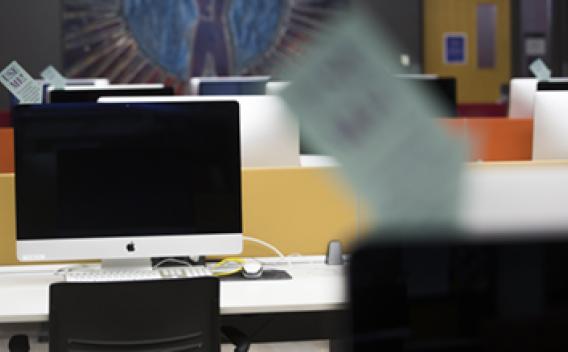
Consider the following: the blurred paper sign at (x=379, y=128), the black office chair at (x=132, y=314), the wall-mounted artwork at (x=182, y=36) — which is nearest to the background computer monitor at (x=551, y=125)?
the black office chair at (x=132, y=314)

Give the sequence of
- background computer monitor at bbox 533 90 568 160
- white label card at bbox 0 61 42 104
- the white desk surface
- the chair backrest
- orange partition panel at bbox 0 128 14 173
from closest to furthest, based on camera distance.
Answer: the chair backrest, the white desk surface, white label card at bbox 0 61 42 104, background computer monitor at bbox 533 90 568 160, orange partition panel at bbox 0 128 14 173

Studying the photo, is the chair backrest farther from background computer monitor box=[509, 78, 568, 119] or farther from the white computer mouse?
background computer monitor box=[509, 78, 568, 119]

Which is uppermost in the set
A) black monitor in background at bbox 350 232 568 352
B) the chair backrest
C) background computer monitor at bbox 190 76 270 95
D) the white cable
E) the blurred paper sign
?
background computer monitor at bbox 190 76 270 95

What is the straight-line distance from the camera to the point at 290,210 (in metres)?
3.11

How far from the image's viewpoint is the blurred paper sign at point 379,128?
0.63 meters

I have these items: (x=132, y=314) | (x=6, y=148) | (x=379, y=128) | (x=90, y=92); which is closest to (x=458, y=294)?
(x=379, y=128)

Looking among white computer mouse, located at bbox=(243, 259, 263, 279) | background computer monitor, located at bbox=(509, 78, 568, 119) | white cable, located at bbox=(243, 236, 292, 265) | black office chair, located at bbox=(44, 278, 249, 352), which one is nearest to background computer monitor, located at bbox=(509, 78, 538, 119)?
background computer monitor, located at bbox=(509, 78, 568, 119)

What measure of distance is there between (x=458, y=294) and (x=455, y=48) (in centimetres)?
1069

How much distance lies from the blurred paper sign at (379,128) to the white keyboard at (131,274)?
1.98 meters

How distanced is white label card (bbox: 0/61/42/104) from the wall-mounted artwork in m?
7.12

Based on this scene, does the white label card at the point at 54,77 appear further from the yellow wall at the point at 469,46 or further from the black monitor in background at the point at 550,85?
the yellow wall at the point at 469,46

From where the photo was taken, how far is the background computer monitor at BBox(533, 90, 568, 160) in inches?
149

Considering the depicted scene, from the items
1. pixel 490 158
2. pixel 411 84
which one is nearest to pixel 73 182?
pixel 411 84

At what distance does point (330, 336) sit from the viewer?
308 centimetres
